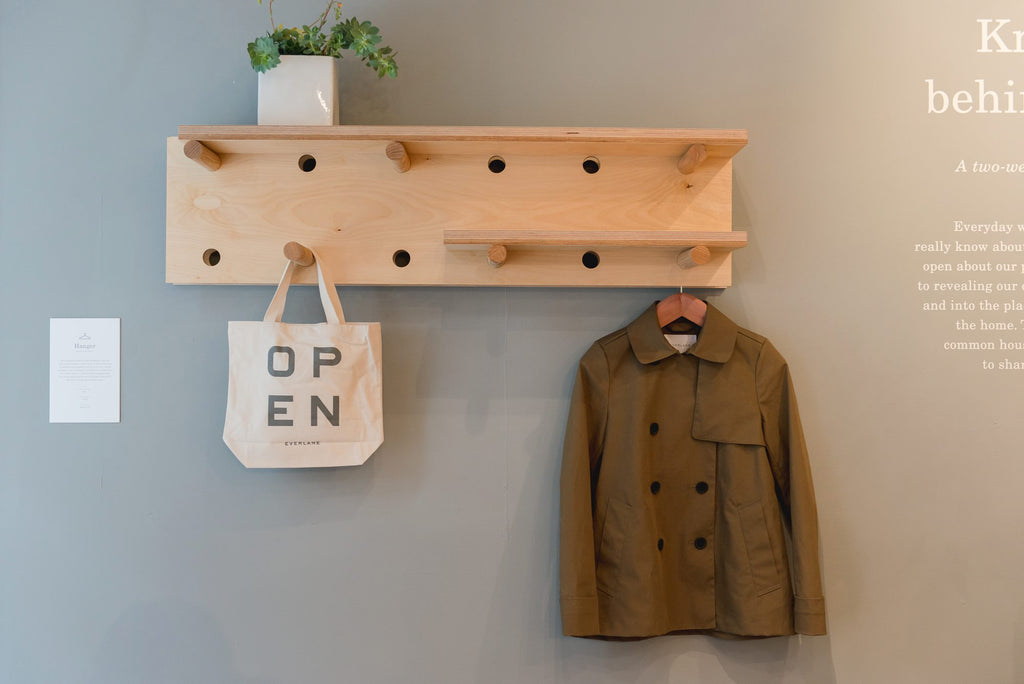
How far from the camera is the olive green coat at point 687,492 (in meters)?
1.33

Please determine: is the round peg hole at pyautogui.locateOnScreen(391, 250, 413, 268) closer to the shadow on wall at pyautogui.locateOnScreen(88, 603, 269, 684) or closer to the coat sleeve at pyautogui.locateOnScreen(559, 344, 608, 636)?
the coat sleeve at pyautogui.locateOnScreen(559, 344, 608, 636)

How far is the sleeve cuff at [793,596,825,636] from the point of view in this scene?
4.30 ft

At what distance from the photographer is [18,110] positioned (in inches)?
57.5

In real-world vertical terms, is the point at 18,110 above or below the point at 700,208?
above

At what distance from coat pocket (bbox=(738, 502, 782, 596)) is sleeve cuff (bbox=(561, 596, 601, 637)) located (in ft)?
1.08

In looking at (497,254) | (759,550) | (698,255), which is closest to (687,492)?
(759,550)

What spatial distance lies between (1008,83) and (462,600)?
166cm

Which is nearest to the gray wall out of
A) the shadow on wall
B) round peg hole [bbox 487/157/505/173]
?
the shadow on wall

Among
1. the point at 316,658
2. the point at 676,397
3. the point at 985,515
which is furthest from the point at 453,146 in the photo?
the point at 985,515

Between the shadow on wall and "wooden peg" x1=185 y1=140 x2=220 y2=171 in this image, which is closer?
"wooden peg" x1=185 y1=140 x2=220 y2=171

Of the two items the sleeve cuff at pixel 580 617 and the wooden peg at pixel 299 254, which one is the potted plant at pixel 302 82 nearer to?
the wooden peg at pixel 299 254

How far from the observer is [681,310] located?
140 cm

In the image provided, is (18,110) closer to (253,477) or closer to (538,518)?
(253,477)

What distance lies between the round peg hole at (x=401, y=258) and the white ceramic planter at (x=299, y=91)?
287 mm
